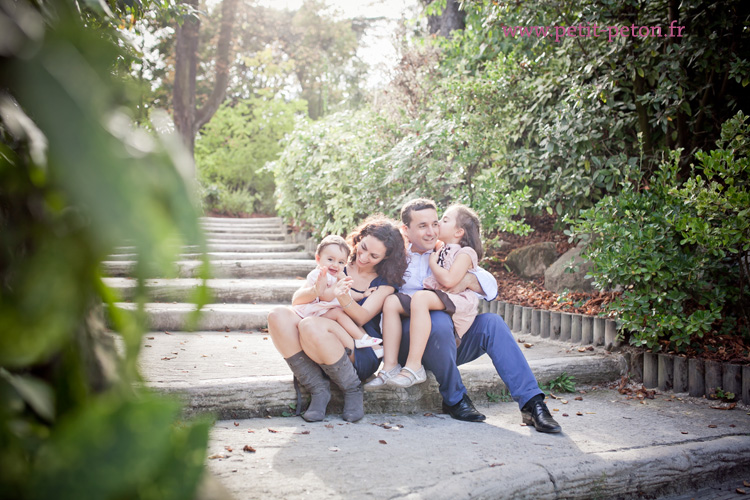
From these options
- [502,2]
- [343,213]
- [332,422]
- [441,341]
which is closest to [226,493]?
[332,422]

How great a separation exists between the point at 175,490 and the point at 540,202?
204 inches

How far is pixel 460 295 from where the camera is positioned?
10.7 feet

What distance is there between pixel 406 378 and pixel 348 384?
333mm

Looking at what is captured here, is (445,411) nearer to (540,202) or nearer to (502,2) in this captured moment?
(540,202)

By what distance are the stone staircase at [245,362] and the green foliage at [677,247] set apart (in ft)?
1.70

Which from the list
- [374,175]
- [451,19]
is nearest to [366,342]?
[374,175]

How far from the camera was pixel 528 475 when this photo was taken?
7.09 feet

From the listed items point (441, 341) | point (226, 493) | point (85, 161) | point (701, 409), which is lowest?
point (701, 409)

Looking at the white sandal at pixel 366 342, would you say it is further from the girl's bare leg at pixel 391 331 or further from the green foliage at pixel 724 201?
the green foliage at pixel 724 201

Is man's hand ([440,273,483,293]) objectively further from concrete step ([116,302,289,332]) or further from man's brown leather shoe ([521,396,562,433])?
concrete step ([116,302,289,332])

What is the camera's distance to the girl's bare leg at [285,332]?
2.80 metres

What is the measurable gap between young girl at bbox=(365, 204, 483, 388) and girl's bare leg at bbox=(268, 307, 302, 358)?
0.50 metres

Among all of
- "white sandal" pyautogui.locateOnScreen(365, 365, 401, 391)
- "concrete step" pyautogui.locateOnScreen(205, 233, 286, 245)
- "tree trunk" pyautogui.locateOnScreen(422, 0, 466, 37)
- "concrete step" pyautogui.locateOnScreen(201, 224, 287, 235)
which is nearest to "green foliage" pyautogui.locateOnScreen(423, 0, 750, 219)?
"tree trunk" pyautogui.locateOnScreen(422, 0, 466, 37)

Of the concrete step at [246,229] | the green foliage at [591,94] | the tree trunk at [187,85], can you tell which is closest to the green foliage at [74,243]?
the green foliage at [591,94]
